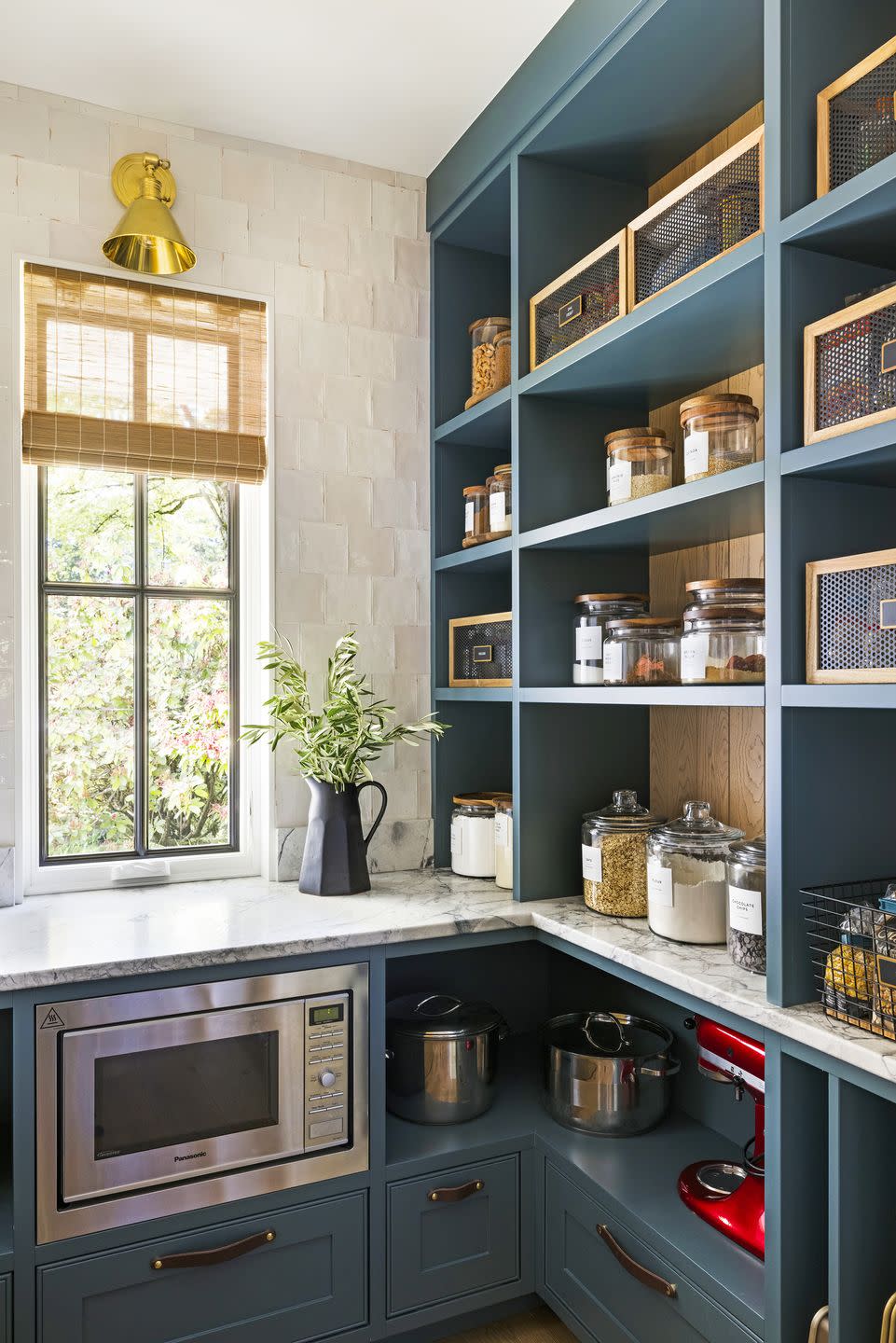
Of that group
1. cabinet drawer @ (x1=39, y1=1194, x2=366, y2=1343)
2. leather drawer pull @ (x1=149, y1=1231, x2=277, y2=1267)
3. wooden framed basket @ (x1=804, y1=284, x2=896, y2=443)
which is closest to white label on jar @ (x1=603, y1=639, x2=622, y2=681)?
wooden framed basket @ (x1=804, y1=284, x2=896, y2=443)

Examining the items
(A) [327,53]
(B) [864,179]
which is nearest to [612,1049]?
(B) [864,179]

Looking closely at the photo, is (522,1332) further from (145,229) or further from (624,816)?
(145,229)

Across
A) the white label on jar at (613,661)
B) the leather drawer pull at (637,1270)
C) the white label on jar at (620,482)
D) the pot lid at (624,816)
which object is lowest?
the leather drawer pull at (637,1270)

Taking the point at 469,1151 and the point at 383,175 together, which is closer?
the point at 469,1151

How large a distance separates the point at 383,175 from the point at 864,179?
5.85 feet

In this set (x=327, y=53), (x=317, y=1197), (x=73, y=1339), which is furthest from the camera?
(x=327, y=53)

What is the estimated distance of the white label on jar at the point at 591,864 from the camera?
2137 millimetres

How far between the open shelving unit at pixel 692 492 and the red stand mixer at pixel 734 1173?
0.24m

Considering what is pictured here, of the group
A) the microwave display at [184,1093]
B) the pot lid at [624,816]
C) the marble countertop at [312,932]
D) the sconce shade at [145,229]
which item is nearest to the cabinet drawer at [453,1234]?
the microwave display at [184,1093]

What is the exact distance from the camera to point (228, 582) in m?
2.63

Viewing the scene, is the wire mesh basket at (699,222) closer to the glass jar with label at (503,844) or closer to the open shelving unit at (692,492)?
the open shelving unit at (692,492)

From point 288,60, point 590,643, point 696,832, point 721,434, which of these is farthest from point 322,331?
point 696,832

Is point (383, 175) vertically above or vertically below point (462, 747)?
above

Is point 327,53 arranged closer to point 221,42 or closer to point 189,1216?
point 221,42
